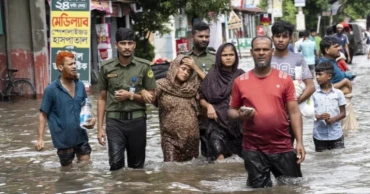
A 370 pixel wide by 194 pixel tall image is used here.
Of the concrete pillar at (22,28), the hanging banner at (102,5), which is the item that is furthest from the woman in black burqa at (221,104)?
the hanging banner at (102,5)

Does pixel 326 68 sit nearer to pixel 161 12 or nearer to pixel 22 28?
pixel 22 28

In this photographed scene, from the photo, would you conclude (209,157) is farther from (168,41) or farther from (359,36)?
(359,36)

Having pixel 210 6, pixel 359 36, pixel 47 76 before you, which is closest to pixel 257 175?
pixel 47 76

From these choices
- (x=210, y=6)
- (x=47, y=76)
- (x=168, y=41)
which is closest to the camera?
(x=47, y=76)

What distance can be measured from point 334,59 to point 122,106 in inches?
135

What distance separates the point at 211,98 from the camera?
407 inches

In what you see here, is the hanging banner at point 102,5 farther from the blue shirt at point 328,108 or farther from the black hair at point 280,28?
the black hair at point 280,28

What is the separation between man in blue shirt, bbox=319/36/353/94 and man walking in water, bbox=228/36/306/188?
4.01 m

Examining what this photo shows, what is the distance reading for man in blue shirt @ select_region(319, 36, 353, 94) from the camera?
1187cm

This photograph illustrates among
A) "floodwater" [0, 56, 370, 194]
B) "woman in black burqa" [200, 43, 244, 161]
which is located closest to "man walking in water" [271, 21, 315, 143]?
"woman in black burqa" [200, 43, 244, 161]

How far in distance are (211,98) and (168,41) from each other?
3349cm

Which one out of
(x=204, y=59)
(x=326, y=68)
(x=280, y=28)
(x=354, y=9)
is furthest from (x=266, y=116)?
(x=354, y=9)

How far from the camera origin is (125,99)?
976cm

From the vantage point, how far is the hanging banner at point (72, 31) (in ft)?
72.0
